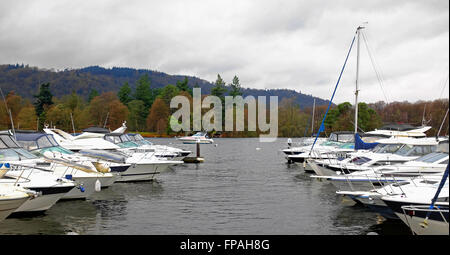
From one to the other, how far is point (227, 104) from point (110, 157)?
4602 inches

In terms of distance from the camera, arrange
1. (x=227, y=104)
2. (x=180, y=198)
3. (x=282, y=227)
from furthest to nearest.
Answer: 1. (x=227, y=104)
2. (x=180, y=198)
3. (x=282, y=227)

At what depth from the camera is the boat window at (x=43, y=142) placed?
24.4 metres

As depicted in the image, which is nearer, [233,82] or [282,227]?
[282,227]

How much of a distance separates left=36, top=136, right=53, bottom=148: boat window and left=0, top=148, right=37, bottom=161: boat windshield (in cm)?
362

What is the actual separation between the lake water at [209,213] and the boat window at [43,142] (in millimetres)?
3936

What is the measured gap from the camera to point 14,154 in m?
20.0

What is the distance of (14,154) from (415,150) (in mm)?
19301

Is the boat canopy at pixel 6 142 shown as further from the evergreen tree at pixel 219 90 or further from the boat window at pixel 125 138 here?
the evergreen tree at pixel 219 90

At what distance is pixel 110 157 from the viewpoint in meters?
26.5

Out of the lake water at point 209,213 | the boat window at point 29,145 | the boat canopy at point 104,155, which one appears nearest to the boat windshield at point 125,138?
the lake water at point 209,213
